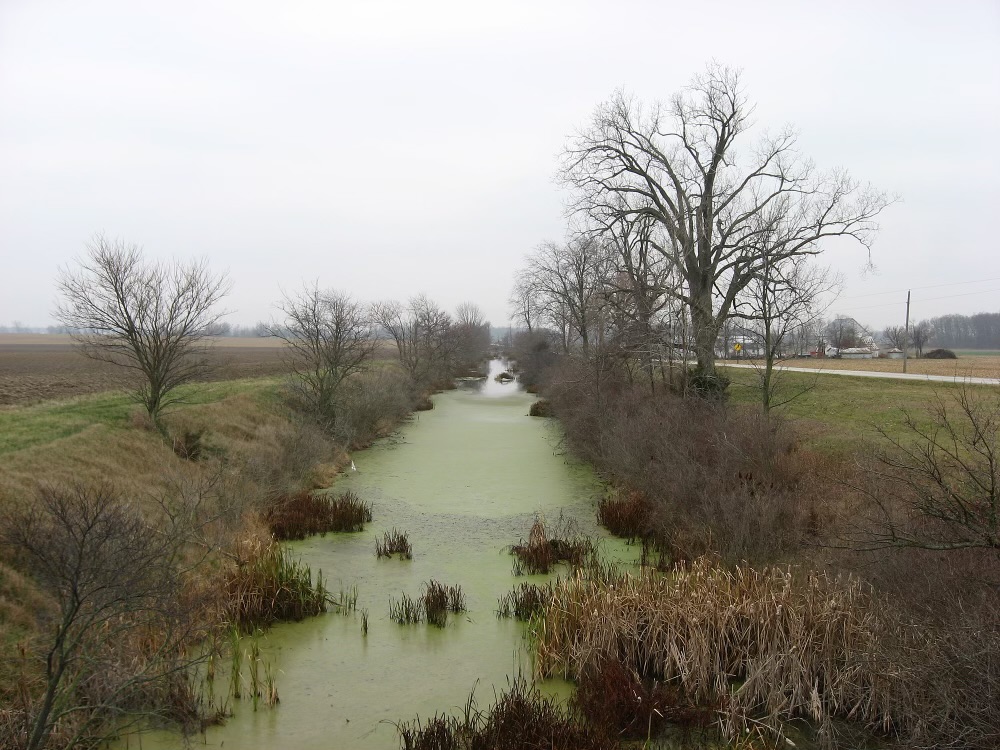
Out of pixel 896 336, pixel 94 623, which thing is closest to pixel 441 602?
pixel 94 623

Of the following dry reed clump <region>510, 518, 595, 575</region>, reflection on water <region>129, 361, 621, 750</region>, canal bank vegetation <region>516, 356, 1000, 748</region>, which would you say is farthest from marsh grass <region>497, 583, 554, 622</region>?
dry reed clump <region>510, 518, 595, 575</region>

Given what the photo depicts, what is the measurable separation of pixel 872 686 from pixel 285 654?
5.71 metres

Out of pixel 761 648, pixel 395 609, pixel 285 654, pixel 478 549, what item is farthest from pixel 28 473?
pixel 761 648

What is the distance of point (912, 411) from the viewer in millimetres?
14180

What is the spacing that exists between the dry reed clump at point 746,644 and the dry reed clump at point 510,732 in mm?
923

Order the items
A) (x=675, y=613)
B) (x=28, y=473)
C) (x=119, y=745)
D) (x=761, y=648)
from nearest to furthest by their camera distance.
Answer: (x=119, y=745), (x=761, y=648), (x=675, y=613), (x=28, y=473)

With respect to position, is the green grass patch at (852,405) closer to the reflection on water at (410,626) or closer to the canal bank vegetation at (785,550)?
the canal bank vegetation at (785,550)

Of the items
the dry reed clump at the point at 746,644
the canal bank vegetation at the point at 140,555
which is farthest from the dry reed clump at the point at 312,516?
the dry reed clump at the point at 746,644

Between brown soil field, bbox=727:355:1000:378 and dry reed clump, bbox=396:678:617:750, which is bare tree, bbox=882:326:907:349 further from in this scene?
dry reed clump, bbox=396:678:617:750

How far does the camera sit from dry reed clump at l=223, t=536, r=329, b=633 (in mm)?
7586

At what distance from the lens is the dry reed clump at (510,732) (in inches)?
203

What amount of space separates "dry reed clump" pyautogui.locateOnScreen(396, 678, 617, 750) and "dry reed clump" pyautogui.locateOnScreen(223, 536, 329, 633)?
2832mm

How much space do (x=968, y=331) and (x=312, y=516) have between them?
385 ft

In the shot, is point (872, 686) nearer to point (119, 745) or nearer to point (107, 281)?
point (119, 745)
